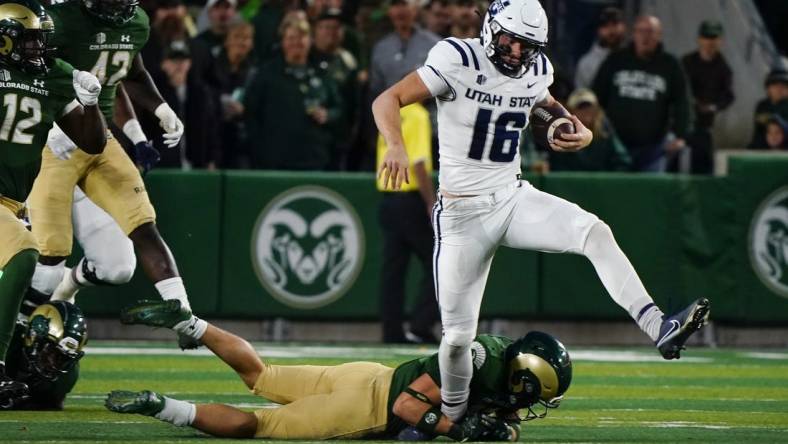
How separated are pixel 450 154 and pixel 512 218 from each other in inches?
15.4

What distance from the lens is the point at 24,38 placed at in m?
7.09

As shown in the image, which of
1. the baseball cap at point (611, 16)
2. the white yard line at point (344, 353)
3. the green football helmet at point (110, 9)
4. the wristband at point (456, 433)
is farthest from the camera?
the baseball cap at point (611, 16)

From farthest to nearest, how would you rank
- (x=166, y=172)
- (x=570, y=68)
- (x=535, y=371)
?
(x=570, y=68), (x=166, y=172), (x=535, y=371)

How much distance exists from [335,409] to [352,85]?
6.10m

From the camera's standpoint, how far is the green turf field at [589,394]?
7055 mm

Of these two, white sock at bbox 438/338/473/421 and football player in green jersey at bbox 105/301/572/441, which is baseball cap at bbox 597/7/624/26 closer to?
football player in green jersey at bbox 105/301/572/441

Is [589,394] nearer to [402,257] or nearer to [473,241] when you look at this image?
[473,241]

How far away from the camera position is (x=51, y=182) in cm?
820

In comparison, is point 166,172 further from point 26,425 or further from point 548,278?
point 26,425

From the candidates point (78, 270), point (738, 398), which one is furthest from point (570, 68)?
point (78, 270)

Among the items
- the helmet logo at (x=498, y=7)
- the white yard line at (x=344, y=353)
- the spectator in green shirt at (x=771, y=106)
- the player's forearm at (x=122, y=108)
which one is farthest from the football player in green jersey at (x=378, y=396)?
the spectator in green shirt at (x=771, y=106)

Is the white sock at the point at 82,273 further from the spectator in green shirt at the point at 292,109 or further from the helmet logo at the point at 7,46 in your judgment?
the spectator in green shirt at the point at 292,109

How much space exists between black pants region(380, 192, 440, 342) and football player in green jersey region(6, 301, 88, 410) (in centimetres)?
427

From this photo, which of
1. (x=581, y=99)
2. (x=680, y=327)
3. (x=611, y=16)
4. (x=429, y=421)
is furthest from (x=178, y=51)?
(x=680, y=327)
